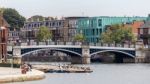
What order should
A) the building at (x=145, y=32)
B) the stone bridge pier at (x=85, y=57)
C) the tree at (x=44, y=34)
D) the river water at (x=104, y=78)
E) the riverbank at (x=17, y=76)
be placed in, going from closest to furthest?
the riverbank at (x=17, y=76) < the river water at (x=104, y=78) < the stone bridge pier at (x=85, y=57) < the building at (x=145, y=32) < the tree at (x=44, y=34)

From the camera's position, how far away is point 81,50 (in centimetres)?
14412

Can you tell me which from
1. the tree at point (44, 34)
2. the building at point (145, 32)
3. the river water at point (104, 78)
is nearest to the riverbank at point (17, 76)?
the river water at point (104, 78)

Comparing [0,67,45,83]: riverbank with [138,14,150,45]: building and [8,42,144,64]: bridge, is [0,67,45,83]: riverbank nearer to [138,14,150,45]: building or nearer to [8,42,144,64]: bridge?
[8,42,144,64]: bridge

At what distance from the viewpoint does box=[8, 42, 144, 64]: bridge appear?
13775 centimetres

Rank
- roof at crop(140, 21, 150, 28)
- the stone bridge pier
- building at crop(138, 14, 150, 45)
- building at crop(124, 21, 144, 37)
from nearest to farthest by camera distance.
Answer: the stone bridge pier, building at crop(138, 14, 150, 45), roof at crop(140, 21, 150, 28), building at crop(124, 21, 144, 37)

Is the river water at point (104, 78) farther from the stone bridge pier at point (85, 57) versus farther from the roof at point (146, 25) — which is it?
the roof at point (146, 25)

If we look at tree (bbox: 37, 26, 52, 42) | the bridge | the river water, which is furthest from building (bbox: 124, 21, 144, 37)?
the river water

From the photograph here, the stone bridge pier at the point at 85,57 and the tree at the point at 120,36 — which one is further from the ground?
the tree at the point at 120,36

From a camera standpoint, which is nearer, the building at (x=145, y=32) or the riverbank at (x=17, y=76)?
the riverbank at (x=17, y=76)

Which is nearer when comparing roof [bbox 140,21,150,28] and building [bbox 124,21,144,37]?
roof [bbox 140,21,150,28]

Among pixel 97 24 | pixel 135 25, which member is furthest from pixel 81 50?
pixel 97 24

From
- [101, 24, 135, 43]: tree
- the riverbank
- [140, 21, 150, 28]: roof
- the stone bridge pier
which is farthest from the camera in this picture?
[140, 21, 150, 28]: roof

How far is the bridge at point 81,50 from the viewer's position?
137750 millimetres

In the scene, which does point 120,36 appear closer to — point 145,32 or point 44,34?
point 145,32
